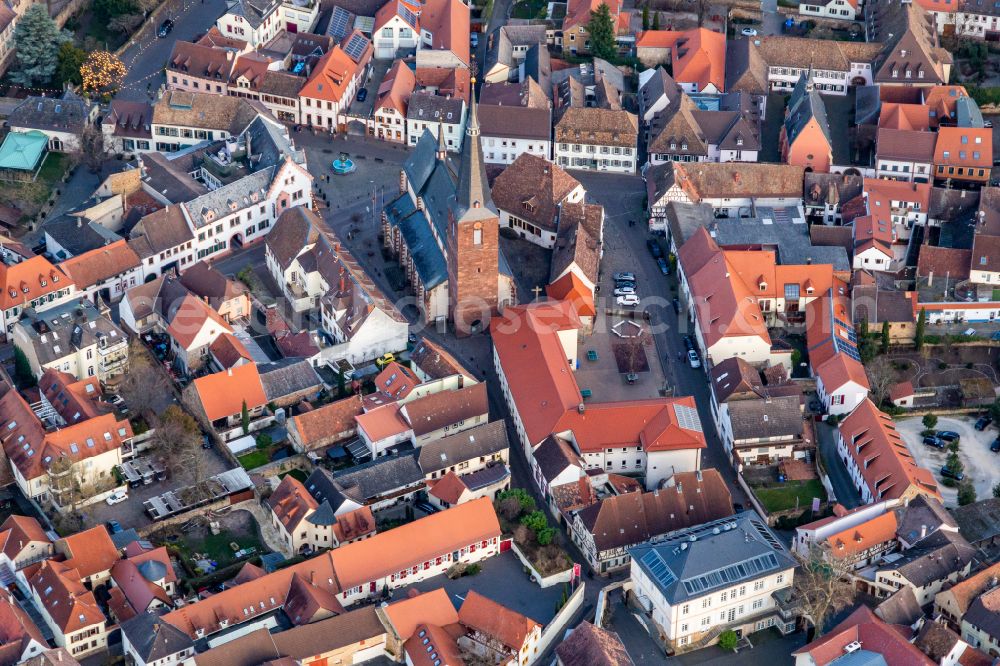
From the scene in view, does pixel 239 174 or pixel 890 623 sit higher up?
pixel 239 174

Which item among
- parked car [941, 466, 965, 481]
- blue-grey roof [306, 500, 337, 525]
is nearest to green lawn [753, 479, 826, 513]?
parked car [941, 466, 965, 481]

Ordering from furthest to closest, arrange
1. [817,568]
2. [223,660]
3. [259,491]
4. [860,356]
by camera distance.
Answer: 1. [860,356]
2. [259,491]
3. [817,568]
4. [223,660]

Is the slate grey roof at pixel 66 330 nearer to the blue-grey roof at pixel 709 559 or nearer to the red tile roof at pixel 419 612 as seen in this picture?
the red tile roof at pixel 419 612

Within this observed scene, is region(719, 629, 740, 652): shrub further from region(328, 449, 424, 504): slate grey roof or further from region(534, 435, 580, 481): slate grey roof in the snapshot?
region(328, 449, 424, 504): slate grey roof

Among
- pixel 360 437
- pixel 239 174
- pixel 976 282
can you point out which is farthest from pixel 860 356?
pixel 239 174

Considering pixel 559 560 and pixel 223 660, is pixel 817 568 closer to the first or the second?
pixel 559 560

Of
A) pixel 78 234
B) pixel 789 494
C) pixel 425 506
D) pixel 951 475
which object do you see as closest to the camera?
pixel 425 506

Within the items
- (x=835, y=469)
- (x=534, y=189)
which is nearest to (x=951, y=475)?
(x=835, y=469)

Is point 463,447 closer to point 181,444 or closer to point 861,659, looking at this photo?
point 181,444
